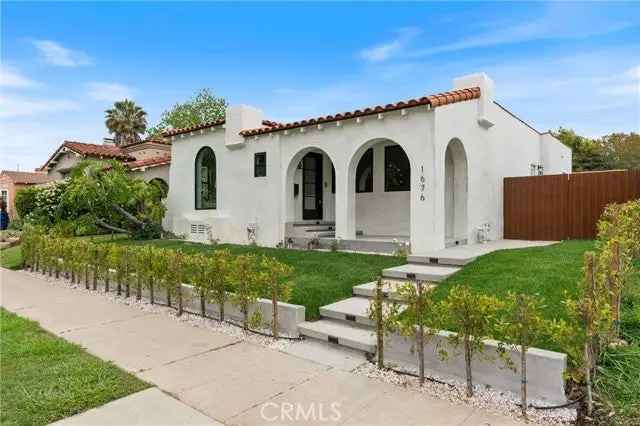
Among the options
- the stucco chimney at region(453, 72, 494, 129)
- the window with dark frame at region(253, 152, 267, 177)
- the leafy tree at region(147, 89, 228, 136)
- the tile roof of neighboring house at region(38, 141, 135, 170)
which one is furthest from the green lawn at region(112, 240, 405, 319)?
the leafy tree at region(147, 89, 228, 136)

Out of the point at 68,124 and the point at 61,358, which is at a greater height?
the point at 68,124

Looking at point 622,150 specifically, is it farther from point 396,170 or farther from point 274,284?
point 274,284

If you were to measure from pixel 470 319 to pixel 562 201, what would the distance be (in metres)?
10.3

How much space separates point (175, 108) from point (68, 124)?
17968 millimetres

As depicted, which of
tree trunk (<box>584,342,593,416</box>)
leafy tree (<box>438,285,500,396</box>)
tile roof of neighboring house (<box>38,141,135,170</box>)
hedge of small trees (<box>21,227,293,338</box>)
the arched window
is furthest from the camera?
tile roof of neighboring house (<box>38,141,135,170</box>)

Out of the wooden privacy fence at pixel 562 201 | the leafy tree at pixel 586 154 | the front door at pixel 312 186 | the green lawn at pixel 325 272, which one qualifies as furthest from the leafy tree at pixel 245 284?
the leafy tree at pixel 586 154

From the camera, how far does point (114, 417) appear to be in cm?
343

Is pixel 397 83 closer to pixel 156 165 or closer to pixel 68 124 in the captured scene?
pixel 156 165

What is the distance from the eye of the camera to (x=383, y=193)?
12.8 m

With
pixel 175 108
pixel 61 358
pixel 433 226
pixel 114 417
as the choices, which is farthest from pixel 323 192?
pixel 175 108

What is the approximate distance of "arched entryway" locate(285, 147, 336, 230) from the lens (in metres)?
13.6

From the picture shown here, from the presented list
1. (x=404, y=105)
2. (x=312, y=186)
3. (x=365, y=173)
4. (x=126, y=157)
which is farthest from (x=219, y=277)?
(x=126, y=157)

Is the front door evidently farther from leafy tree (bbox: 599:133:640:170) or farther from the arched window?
leafy tree (bbox: 599:133:640:170)

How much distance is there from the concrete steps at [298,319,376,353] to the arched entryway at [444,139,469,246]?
235 inches
